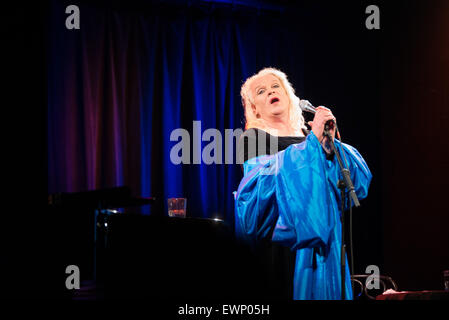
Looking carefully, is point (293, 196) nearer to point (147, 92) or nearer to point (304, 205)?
point (304, 205)

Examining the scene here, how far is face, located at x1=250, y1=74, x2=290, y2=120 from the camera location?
2.64m

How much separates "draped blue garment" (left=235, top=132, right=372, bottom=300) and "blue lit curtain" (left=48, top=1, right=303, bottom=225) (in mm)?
1033

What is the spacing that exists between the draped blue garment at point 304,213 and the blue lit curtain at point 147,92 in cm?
103

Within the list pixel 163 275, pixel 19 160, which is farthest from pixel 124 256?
pixel 19 160

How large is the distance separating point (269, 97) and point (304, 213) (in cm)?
89

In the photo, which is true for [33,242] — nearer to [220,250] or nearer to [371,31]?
[220,250]

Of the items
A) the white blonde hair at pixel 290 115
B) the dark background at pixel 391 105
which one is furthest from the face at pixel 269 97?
the dark background at pixel 391 105

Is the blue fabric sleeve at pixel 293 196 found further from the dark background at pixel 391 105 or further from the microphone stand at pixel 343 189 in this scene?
the dark background at pixel 391 105

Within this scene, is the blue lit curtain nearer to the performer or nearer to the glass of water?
the glass of water

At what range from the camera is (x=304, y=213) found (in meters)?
2.03

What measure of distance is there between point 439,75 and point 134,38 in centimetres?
196

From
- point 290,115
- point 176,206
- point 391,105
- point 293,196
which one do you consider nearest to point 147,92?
point 176,206

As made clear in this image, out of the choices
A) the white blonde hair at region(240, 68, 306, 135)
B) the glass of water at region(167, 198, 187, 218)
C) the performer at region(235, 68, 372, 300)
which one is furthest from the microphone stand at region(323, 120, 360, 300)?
the glass of water at region(167, 198, 187, 218)
